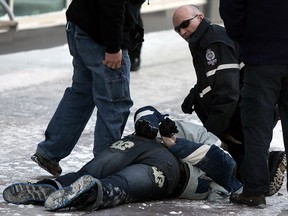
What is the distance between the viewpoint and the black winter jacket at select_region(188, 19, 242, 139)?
585cm

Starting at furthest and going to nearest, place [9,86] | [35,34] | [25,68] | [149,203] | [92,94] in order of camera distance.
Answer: [35,34]
[25,68]
[9,86]
[92,94]
[149,203]

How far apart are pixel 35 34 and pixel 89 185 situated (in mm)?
6596

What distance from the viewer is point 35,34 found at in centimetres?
1147

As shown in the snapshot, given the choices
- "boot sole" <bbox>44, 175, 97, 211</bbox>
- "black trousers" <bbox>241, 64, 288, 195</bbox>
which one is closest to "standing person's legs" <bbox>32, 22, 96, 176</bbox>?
"boot sole" <bbox>44, 175, 97, 211</bbox>

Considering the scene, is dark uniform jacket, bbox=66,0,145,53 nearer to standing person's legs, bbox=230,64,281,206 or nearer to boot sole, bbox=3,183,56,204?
standing person's legs, bbox=230,64,281,206

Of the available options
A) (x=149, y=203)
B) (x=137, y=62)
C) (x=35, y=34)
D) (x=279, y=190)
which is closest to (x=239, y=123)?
(x=279, y=190)

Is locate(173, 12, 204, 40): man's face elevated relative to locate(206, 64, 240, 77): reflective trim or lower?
elevated

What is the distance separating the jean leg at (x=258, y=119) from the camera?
538 cm

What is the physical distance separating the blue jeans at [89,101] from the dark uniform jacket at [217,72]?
0.46 m

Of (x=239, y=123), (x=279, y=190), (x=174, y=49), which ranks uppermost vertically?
(x=239, y=123)

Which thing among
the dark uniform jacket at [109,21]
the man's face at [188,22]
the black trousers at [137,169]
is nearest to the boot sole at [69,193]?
the black trousers at [137,169]

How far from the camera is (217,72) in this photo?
5.86 metres

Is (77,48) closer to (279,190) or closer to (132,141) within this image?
(132,141)

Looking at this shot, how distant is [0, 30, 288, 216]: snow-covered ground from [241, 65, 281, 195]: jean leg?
19 centimetres
